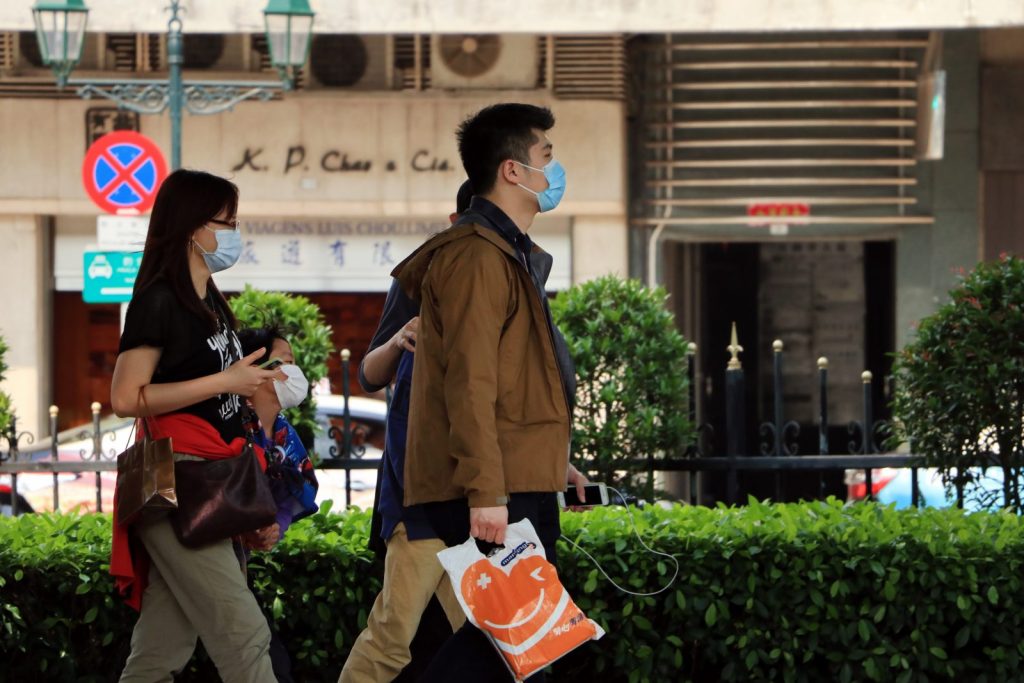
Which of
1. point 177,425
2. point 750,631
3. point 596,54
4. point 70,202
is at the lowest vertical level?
point 750,631

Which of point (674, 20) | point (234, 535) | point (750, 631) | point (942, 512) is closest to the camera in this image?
point (234, 535)

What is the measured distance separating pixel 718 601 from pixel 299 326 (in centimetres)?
230

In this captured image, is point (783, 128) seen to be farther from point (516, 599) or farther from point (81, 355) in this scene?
point (516, 599)

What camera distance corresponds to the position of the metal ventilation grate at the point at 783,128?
Answer: 16125 millimetres

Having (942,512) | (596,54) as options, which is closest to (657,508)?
(942,512)

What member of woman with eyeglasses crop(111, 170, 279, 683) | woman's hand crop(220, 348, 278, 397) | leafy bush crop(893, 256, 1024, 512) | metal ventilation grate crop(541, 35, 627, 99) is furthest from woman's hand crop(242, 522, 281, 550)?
metal ventilation grate crop(541, 35, 627, 99)

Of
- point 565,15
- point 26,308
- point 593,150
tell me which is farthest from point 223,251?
point 26,308

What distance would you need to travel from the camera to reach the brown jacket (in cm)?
396

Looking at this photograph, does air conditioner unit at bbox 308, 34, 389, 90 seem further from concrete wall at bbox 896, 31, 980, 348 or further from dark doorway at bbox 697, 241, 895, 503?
concrete wall at bbox 896, 31, 980, 348

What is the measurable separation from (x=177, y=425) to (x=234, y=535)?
1.11 feet

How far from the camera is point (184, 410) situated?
4.43 m

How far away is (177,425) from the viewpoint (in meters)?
4.42

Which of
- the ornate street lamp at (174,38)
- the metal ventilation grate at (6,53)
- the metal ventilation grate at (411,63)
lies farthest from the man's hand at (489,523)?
the metal ventilation grate at (6,53)

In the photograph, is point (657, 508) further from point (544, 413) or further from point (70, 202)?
point (70, 202)
